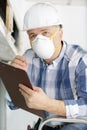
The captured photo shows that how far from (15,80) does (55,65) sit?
304mm

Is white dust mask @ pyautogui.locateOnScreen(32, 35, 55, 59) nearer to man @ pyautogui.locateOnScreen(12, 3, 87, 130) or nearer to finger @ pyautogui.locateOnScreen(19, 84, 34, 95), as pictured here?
man @ pyautogui.locateOnScreen(12, 3, 87, 130)

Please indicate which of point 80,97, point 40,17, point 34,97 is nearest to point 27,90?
point 34,97

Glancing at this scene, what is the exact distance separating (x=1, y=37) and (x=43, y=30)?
9.8 inches

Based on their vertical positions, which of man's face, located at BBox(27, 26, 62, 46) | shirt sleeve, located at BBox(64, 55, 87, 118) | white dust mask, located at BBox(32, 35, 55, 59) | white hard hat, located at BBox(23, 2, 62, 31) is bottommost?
shirt sleeve, located at BBox(64, 55, 87, 118)

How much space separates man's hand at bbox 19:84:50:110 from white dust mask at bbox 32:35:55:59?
25cm

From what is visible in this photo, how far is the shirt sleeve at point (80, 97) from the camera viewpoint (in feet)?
4.35

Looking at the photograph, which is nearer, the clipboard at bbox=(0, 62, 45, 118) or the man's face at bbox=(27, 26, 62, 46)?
the clipboard at bbox=(0, 62, 45, 118)

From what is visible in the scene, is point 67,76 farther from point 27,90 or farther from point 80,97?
point 27,90

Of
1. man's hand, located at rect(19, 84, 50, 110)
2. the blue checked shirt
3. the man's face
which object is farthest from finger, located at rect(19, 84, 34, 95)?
the man's face

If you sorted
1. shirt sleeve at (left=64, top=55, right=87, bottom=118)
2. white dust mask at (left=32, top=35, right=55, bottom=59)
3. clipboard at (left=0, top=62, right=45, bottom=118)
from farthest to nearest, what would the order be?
white dust mask at (left=32, top=35, right=55, bottom=59) < shirt sleeve at (left=64, top=55, right=87, bottom=118) < clipboard at (left=0, top=62, right=45, bottom=118)

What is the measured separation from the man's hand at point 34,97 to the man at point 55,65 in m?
0.03

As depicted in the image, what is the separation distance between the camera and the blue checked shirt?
1.34m

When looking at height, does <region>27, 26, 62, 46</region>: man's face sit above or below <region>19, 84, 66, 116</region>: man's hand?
above

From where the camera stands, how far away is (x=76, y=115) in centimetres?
134
